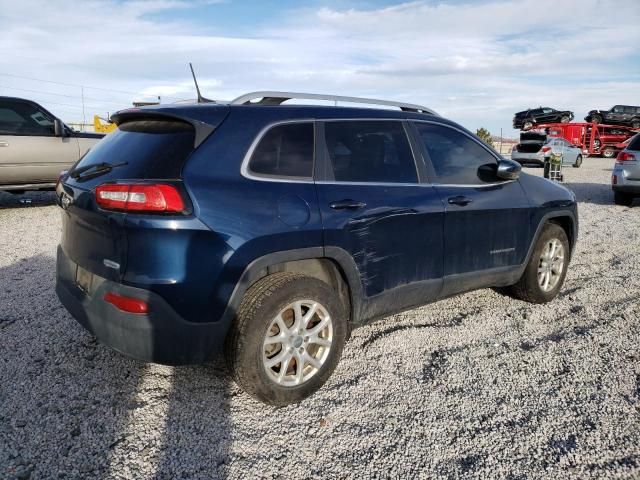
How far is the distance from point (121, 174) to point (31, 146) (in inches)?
301

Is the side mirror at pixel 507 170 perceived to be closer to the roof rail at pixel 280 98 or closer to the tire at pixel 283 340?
the roof rail at pixel 280 98

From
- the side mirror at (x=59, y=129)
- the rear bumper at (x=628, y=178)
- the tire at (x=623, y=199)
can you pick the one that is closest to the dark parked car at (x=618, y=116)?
the tire at (x=623, y=199)

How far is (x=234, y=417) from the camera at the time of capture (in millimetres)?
2949

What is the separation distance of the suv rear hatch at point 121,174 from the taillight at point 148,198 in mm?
14

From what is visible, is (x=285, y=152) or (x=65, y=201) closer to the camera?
(x=285, y=152)

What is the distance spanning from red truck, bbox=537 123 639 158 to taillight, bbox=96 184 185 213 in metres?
29.4

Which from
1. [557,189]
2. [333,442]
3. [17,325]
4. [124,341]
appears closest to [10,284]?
[17,325]

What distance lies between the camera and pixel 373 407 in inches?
120

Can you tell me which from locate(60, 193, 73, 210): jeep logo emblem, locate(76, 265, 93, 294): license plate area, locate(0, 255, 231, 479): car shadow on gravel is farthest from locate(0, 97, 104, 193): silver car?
locate(76, 265, 93, 294): license plate area

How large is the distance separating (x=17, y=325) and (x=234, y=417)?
2.32 meters

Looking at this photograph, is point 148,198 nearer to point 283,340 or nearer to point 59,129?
point 283,340

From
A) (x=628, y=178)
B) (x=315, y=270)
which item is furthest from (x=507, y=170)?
(x=628, y=178)

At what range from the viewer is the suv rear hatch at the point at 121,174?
2.69m

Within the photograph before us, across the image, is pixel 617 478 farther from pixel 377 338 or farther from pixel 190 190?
pixel 190 190
